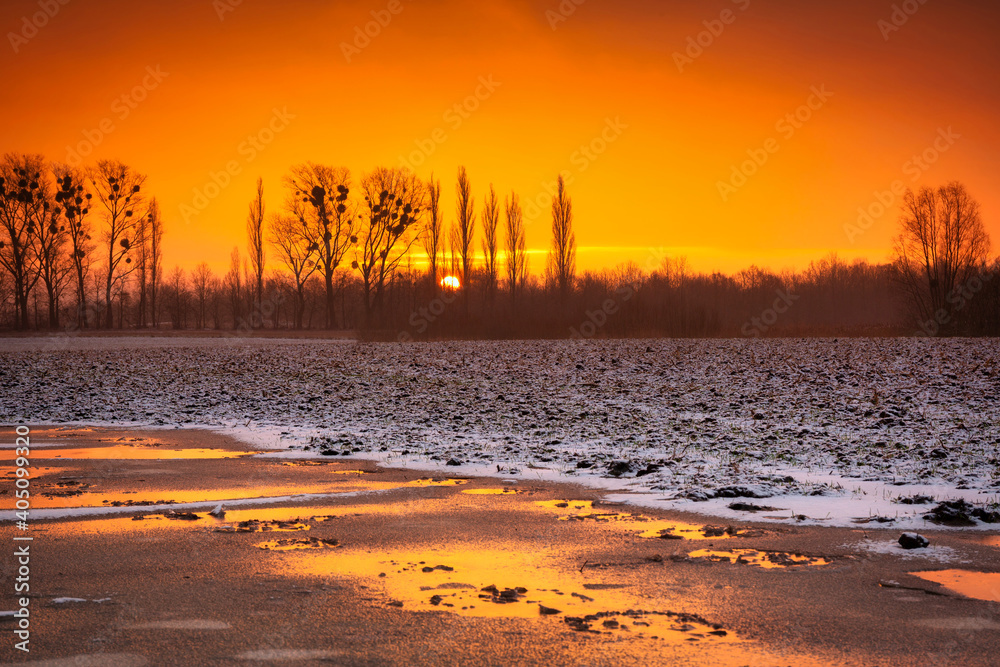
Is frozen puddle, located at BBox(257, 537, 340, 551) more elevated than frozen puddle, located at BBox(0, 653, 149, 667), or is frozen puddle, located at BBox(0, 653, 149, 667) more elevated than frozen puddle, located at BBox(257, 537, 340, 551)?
frozen puddle, located at BBox(0, 653, 149, 667)

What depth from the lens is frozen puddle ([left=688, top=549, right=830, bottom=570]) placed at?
20.1 feet

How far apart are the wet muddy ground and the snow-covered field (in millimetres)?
1479

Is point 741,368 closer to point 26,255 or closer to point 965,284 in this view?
point 965,284

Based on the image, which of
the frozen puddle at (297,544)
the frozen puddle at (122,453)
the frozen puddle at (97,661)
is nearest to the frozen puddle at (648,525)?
the frozen puddle at (297,544)

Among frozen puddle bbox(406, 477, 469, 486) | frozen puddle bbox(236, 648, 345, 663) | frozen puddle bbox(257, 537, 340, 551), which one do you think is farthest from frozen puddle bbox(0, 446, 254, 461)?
frozen puddle bbox(236, 648, 345, 663)

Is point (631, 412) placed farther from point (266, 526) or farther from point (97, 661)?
point (97, 661)

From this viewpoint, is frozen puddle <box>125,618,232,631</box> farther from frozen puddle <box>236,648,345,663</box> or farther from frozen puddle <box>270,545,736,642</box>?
frozen puddle <box>270,545,736,642</box>

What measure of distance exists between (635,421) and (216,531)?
9.36 m

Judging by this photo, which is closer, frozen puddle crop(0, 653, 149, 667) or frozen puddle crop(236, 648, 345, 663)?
frozen puddle crop(0, 653, 149, 667)

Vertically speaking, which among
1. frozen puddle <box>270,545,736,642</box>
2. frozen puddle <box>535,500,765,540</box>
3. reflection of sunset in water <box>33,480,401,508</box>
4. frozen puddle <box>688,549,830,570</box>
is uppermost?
reflection of sunset in water <box>33,480,401,508</box>

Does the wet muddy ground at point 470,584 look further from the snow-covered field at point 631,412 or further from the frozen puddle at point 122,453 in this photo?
the frozen puddle at point 122,453

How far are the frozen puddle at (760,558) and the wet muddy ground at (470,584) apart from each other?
3 centimetres

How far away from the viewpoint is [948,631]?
4.59 m

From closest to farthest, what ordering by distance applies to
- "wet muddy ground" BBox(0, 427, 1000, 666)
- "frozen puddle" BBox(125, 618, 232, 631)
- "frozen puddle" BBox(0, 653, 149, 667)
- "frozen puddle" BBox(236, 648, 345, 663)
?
"frozen puddle" BBox(0, 653, 149, 667) → "frozen puddle" BBox(236, 648, 345, 663) → "wet muddy ground" BBox(0, 427, 1000, 666) → "frozen puddle" BBox(125, 618, 232, 631)
